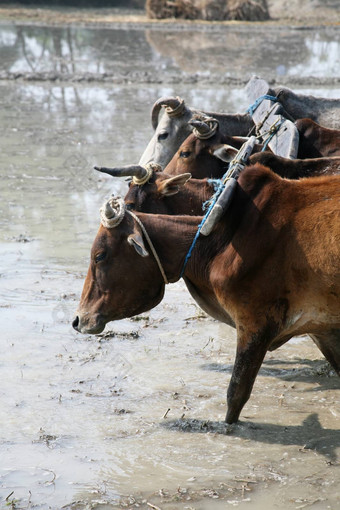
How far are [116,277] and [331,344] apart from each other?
1.45 m

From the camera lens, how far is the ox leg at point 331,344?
5223mm

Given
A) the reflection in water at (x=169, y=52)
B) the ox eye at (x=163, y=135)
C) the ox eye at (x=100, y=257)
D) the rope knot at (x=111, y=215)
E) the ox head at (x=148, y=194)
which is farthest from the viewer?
the reflection in water at (x=169, y=52)

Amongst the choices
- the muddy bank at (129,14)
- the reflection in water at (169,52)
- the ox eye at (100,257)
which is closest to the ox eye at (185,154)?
the ox eye at (100,257)

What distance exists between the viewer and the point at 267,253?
188 inches

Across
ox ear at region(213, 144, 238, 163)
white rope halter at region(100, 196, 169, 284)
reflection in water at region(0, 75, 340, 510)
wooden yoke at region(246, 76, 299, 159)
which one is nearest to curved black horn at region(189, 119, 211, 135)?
ox ear at region(213, 144, 238, 163)

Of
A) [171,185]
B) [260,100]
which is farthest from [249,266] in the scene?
[260,100]

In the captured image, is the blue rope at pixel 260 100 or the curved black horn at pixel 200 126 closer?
the curved black horn at pixel 200 126

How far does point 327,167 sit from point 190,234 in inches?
52.7

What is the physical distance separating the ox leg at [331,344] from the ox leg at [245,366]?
0.55 m

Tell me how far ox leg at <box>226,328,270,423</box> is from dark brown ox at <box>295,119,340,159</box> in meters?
2.39

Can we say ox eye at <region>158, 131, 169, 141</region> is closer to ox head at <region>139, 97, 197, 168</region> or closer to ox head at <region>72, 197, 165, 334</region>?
ox head at <region>139, 97, 197, 168</region>

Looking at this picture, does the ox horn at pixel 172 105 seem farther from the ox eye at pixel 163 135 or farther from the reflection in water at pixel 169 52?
the reflection in water at pixel 169 52

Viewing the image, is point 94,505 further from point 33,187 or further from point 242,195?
point 33,187

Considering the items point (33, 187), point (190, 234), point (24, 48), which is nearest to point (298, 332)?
point (190, 234)
